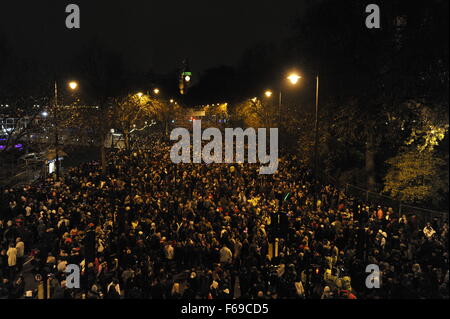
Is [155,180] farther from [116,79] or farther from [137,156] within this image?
[116,79]

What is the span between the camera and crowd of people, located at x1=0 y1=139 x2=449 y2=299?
802 centimetres

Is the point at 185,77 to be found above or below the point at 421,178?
above

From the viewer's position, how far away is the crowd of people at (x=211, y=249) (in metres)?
8.02

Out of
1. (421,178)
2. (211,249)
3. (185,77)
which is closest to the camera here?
(211,249)

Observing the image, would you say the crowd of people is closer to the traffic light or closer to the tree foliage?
the tree foliage

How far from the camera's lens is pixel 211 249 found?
9711mm

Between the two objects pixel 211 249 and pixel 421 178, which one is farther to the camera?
pixel 421 178

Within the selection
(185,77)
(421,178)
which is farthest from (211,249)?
(185,77)

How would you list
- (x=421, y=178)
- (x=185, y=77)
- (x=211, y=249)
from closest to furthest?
1. (x=211, y=249)
2. (x=421, y=178)
3. (x=185, y=77)

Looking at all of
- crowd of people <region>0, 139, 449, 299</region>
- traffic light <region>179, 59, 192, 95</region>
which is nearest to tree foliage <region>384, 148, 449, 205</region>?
crowd of people <region>0, 139, 449, 299</region>

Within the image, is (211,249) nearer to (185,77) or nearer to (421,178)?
(421,178)

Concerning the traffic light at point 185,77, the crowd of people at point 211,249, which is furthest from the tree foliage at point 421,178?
the traffic light at point 185,77

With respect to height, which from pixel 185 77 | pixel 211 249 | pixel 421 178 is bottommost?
pixel 211 249

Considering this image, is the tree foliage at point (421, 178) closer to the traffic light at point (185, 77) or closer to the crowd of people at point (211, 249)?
the crowd of people at point (211, 249)
